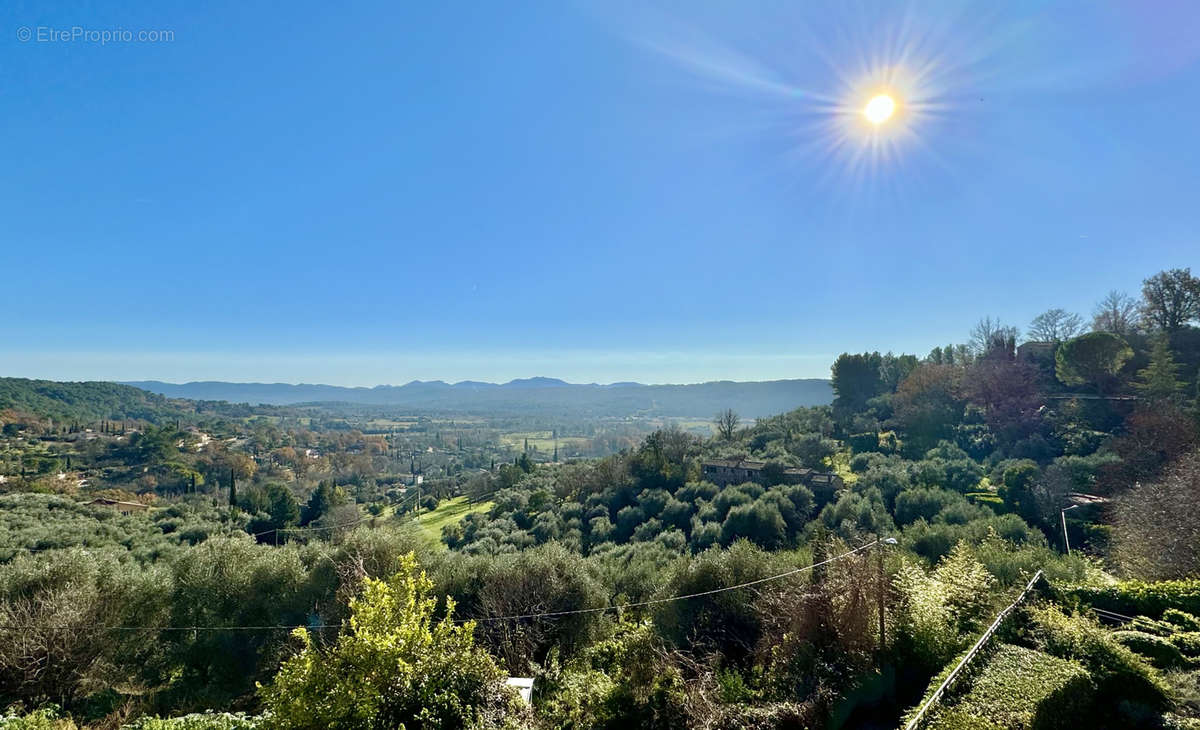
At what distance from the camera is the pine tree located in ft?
92.2

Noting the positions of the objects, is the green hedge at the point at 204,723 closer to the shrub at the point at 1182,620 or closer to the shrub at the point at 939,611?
the shrub at the point at 939,611

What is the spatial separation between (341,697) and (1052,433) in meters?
45.0

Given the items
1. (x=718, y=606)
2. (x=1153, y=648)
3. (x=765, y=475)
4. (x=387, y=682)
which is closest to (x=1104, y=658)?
(x=1153, y=648)

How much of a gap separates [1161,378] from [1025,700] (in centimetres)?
3681

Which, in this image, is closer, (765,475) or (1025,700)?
(1025,700)

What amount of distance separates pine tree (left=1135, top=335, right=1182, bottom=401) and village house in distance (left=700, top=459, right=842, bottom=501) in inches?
792

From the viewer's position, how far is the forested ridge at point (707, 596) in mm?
7254

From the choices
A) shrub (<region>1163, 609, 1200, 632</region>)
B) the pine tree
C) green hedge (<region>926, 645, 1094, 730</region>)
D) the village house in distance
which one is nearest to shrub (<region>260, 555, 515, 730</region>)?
green hedge (<region>926, 645, 1094, 730</region>)

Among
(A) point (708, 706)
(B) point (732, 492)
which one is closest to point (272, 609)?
(A) point (708, 706)

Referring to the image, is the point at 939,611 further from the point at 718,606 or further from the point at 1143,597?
the point at 718,606

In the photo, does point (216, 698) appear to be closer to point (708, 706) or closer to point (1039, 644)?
point (708, 706)

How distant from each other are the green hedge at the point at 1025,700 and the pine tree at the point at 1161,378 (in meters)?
33.3

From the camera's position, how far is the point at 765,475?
33375 mm

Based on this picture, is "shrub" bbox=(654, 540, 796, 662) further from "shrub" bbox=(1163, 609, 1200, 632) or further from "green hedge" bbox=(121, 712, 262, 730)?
"green hedge" bbox=(121, 712, 262, 730)
